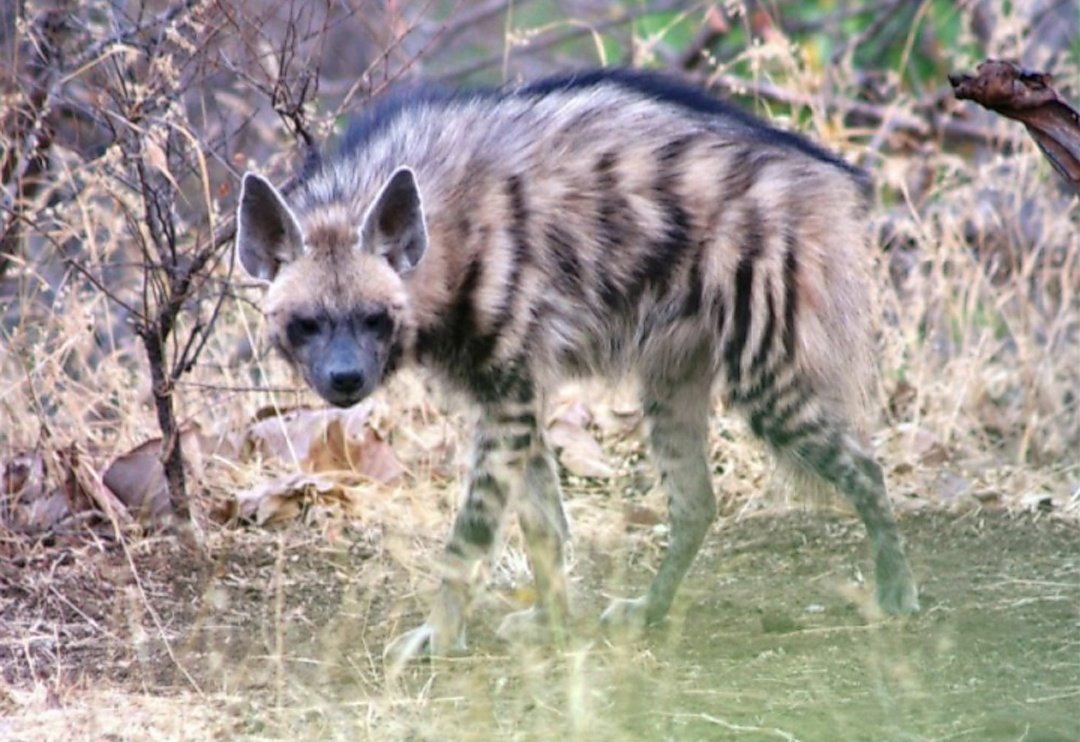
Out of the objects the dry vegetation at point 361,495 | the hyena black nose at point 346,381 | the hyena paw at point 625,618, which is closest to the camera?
the dry vegetation at point 361,495

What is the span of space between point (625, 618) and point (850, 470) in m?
0.65

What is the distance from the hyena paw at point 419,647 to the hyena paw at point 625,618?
392mm

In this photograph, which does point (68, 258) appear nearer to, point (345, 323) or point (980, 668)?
point (345, 323)

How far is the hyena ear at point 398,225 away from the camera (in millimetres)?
3795

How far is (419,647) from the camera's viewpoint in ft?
12.6

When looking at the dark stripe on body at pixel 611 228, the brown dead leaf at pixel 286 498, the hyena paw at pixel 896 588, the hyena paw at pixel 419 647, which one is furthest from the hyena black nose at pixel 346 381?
the hyena paw at pixel 896 588

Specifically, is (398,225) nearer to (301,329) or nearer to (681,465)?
(301,329)

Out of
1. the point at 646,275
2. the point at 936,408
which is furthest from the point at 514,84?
the point at 936,408

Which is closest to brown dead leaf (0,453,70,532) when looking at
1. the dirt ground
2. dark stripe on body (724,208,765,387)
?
the dirt ground

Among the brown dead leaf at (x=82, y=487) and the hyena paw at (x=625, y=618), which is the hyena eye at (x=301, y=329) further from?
the hyena paw at (x=625, y=618)

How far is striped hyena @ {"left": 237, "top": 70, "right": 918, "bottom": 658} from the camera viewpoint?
12.8ft

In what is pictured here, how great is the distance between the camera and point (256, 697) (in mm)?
3512

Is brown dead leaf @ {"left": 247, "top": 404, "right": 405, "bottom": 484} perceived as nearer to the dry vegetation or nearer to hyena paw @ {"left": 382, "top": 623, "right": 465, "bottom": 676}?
the dry vegetation

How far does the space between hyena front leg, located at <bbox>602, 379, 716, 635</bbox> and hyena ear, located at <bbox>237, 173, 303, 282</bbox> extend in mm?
1044
